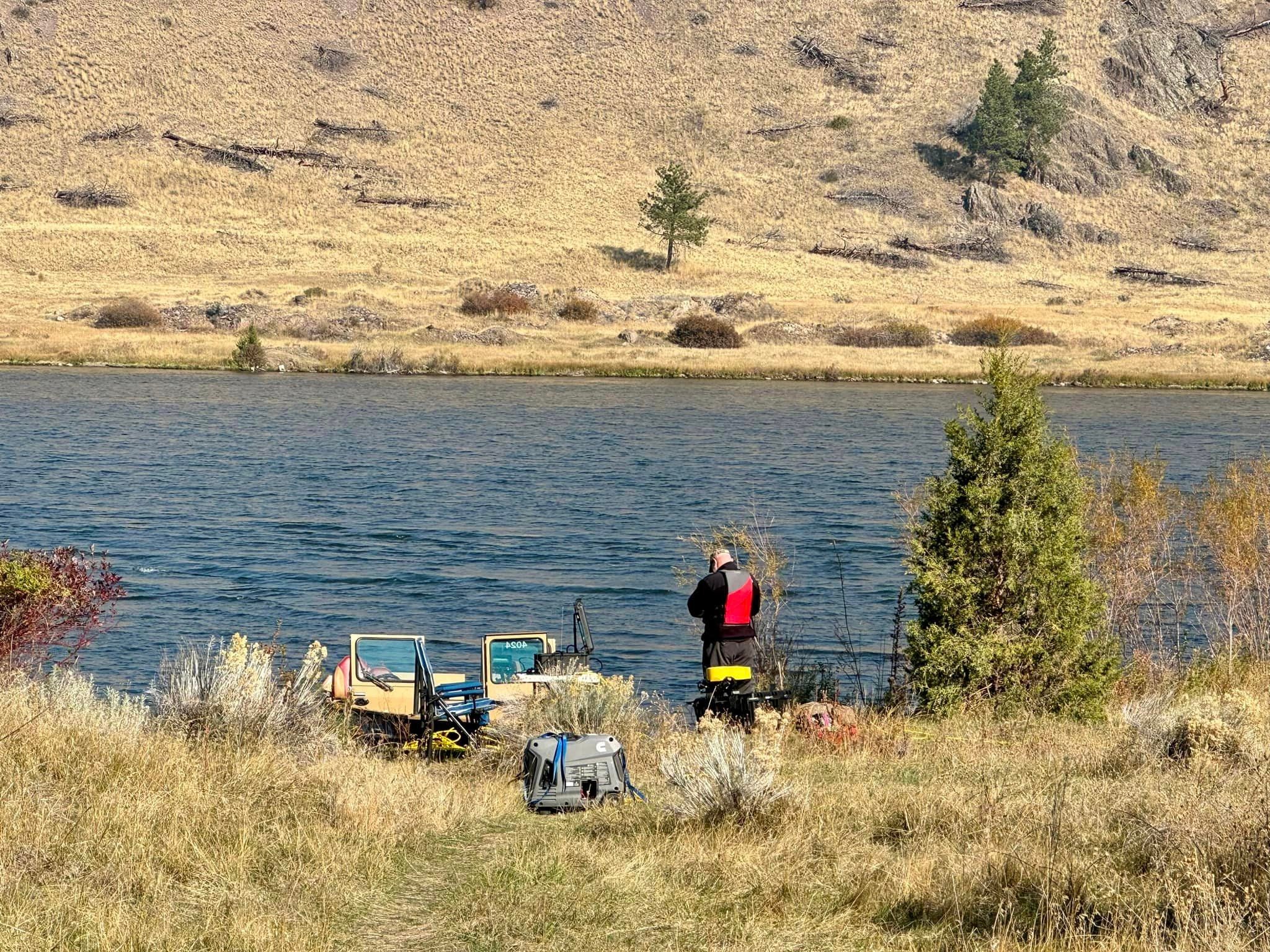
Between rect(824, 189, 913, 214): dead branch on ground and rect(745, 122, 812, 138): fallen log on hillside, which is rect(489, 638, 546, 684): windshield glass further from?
rect(745, 122, 812, 138): fallen log on hillside

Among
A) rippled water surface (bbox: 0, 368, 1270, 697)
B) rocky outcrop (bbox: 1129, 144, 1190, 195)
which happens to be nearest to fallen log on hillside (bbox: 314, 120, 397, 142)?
rippled water surface (bbox: 0, 368, 1270, 697)

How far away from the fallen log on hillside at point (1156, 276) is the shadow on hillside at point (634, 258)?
110ft

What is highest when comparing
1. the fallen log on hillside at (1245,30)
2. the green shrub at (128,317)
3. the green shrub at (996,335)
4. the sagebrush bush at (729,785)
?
the fallen log on hillside at (1245,30)

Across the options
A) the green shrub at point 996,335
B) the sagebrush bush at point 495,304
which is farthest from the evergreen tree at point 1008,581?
the sagebrush bush at point 495,304

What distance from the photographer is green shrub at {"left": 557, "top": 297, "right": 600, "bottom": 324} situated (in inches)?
3120

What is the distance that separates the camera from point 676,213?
3605 inches

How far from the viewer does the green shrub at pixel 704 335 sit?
237ft

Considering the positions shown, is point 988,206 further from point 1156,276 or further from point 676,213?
point 676,213

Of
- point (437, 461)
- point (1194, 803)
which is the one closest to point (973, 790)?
point (1194, 803)

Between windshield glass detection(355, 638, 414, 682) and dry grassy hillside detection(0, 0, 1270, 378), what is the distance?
55551mm

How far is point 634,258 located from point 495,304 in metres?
18.8

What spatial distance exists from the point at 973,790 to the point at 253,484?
29.9m

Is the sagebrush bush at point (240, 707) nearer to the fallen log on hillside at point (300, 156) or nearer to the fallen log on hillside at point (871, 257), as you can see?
the fallen log on hillside at point (871, 257)

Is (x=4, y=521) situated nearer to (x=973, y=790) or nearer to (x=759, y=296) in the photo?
(x=973, y=790)
